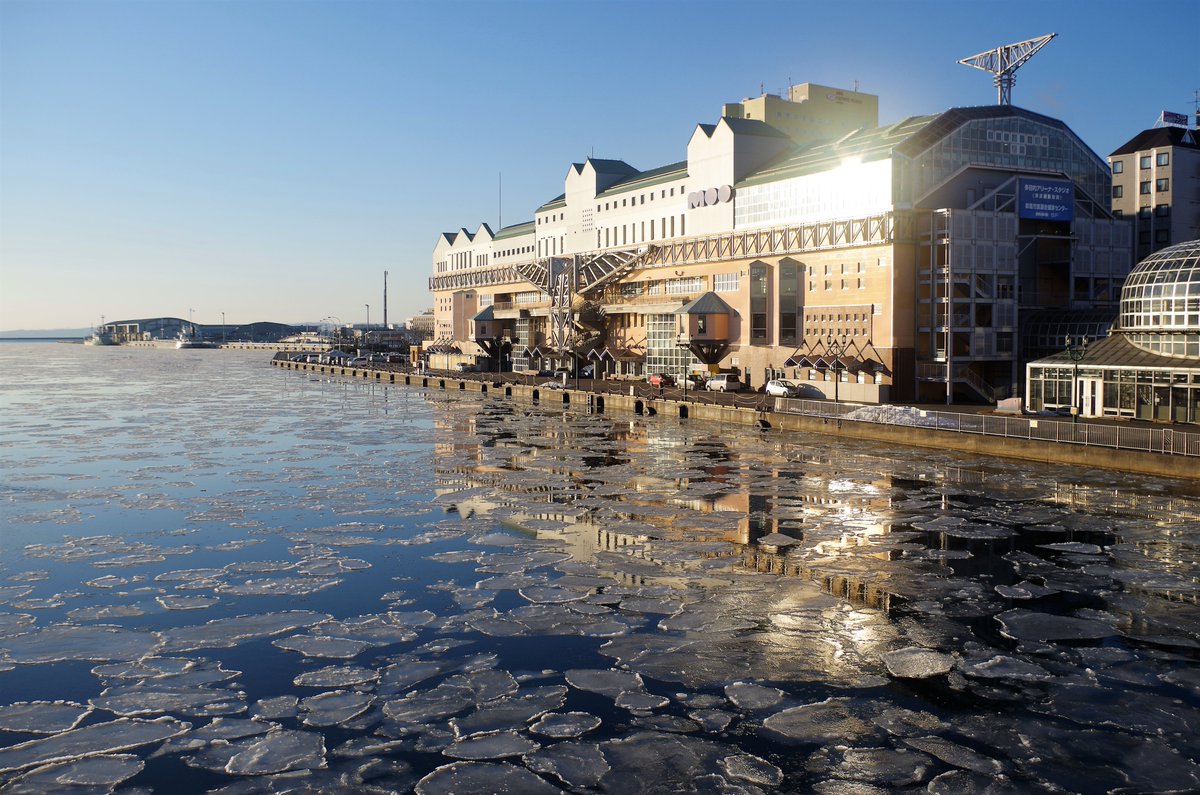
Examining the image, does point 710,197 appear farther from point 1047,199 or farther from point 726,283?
point 1047,199

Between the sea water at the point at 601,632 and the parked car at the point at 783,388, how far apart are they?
29566 mm

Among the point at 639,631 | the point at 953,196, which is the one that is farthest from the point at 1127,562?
the point at 953,196

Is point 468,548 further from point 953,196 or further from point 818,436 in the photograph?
point 953,196

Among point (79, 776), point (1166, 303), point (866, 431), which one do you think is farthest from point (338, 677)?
point (1166, 303)

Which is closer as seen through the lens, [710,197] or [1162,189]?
[710,197]

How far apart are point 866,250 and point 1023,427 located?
25.7 meters

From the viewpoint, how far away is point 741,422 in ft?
228

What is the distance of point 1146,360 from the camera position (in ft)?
181

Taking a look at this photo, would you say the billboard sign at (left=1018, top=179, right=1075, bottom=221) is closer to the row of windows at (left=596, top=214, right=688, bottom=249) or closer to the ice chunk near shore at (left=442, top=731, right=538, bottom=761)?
the row of windows at (left=596, top=214, right=688, bottom=249)

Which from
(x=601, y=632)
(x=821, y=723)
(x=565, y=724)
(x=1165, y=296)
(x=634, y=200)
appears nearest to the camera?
(x=821, y=723)

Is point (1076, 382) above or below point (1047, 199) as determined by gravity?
below

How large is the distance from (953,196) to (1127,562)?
49556mm

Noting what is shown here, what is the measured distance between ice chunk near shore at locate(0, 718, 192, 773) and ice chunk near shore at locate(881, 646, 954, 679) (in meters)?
13.4

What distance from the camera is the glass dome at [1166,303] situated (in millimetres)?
54469
